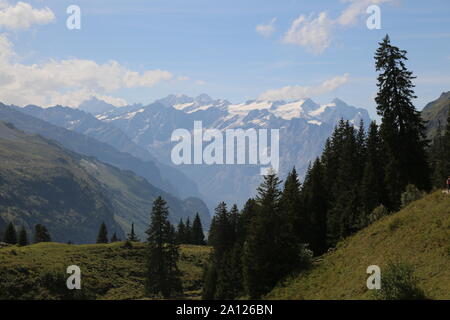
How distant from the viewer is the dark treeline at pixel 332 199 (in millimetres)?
38906

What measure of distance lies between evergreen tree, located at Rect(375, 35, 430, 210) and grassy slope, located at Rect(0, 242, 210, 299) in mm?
40185

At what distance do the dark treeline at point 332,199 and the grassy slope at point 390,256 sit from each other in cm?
354

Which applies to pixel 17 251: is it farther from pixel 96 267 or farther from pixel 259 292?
pixel 259 292

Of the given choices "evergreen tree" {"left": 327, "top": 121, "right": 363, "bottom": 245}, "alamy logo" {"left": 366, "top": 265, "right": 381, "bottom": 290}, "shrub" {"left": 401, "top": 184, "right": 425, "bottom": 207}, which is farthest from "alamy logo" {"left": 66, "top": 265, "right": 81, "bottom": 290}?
"alamy logo" {"left": 366, "top": 265, "right": 381, "bottom": 290}

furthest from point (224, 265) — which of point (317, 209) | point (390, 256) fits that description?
point (390, 256)

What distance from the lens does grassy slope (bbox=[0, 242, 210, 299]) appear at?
61.1m

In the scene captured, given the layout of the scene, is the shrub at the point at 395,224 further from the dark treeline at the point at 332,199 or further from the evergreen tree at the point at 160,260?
the evergreen tree at the point at 160,260

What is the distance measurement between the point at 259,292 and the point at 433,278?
1605 centimetres

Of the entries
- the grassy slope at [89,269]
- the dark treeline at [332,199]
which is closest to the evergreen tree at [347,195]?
the dark treeline at [332,199]

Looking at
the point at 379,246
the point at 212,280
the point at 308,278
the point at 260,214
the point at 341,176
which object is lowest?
the point at 212,280

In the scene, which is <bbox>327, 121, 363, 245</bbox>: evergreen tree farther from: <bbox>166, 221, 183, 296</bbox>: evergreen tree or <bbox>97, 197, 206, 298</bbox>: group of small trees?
<bbox>97, 197, 206, 298</bbox>: group of small trees

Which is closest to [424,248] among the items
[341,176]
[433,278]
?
[433,278]

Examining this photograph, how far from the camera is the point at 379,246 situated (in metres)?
33.4
